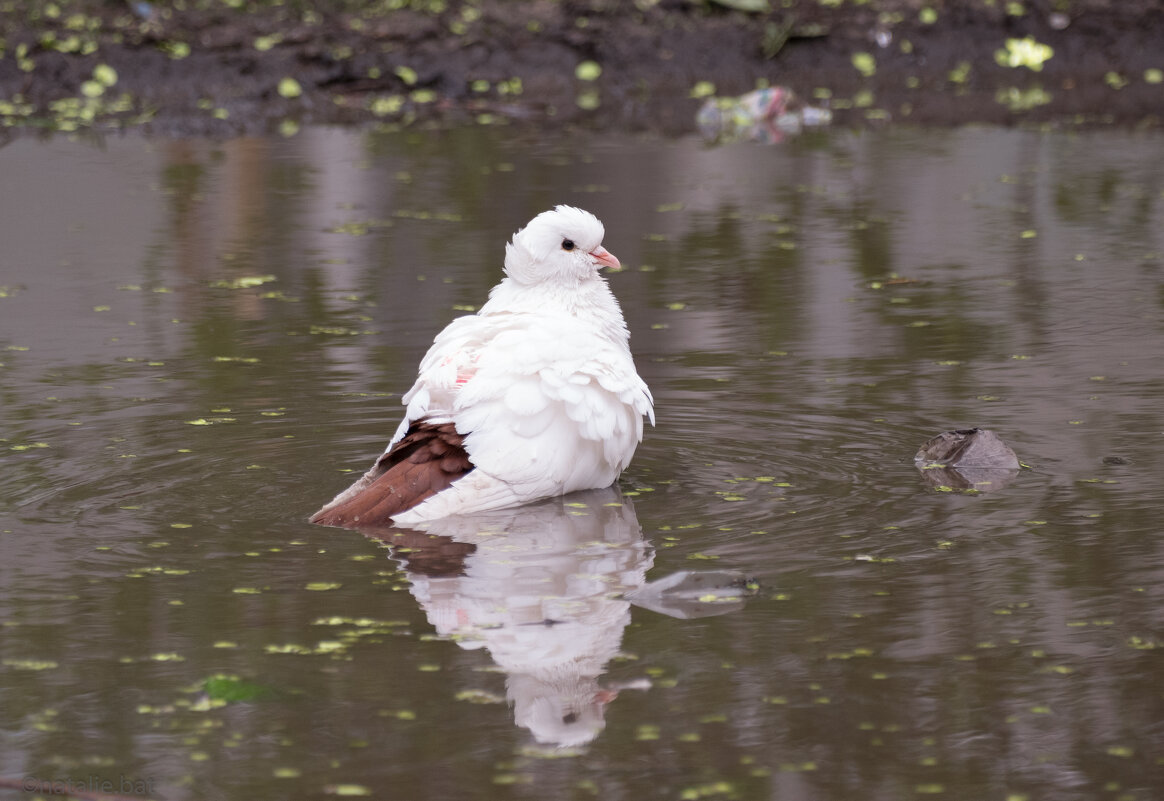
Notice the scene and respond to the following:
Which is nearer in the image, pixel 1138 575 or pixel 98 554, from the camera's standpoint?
pixel 1138 575

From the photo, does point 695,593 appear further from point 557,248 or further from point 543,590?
point 557,248

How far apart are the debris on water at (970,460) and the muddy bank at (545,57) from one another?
1099cm

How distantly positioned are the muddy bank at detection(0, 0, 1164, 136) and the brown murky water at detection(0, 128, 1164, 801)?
21.5ft

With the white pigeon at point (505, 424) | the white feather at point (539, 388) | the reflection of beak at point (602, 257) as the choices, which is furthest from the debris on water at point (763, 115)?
the white pigeon at point (505, 424)

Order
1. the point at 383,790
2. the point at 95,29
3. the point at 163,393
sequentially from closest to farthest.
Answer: the point at 383,790, the point at 163,393, the point at 95,29

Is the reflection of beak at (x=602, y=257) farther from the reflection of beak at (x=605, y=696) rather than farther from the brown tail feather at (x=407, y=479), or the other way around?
the reflection of beak at (x=605, y=696)

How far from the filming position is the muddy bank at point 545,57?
56.3 feet

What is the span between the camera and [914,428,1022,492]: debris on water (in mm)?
5797

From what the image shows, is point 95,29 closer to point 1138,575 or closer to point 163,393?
point 163,393

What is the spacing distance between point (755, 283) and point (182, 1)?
475 inches

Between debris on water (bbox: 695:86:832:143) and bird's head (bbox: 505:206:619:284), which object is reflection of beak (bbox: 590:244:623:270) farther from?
debris on water (bbox: 695:86:832:143)

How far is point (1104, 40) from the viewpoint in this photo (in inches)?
734

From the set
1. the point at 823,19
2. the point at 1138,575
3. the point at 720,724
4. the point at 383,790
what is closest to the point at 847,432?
the point at 1138,575

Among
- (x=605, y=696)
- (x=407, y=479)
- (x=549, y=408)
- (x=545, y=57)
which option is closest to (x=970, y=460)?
(x=549, y=408)
